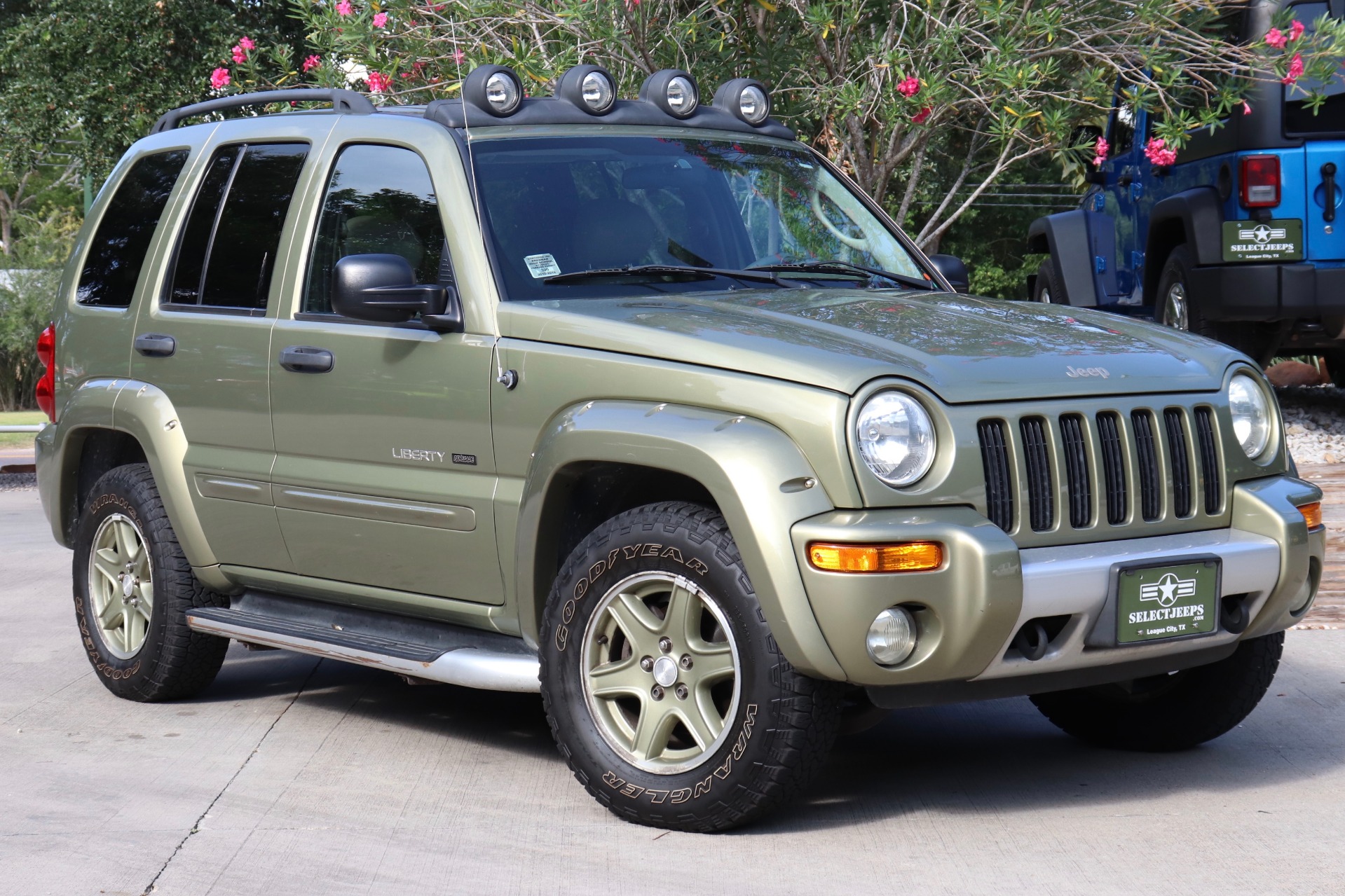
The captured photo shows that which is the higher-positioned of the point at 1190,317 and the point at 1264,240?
the point at 1264,240

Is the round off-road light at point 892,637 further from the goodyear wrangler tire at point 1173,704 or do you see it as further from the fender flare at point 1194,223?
the fender flare at point 1194,223

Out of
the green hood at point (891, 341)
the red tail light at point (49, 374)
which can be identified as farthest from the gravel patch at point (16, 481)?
the green hood at point (891, 341)

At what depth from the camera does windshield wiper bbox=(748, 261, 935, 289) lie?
536 centimetres

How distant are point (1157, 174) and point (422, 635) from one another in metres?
7.56

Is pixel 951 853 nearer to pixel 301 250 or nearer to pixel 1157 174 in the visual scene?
pixel 301 250

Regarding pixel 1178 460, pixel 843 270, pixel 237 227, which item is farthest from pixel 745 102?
pixel 1178 460

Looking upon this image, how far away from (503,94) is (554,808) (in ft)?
6.98

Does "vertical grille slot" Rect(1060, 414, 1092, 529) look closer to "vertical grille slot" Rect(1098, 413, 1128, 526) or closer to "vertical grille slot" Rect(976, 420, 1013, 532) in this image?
"vertical grille slot" Rect(1098, 413, 1128, 526)

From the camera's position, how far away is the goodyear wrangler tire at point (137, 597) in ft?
19.7

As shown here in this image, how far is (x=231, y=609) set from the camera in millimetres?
5816

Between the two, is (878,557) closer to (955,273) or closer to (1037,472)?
(1037,472)

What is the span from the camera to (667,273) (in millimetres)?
5133

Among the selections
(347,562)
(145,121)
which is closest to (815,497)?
(347,562)

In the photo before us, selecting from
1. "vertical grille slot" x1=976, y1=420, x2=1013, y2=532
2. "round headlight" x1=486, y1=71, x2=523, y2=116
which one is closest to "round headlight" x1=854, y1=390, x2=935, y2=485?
"vertical grille slot" x1=976, y1=420, x2=1013, y2=532
